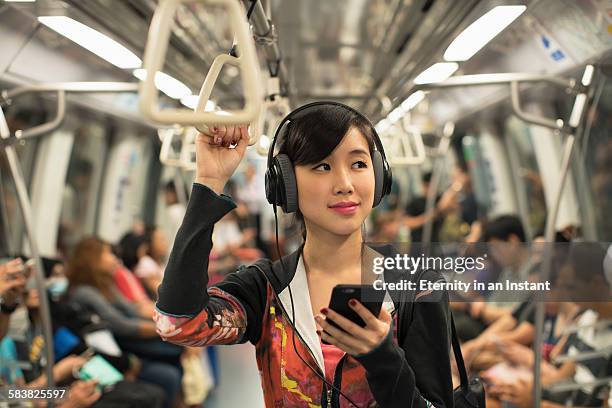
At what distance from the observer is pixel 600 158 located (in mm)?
3236

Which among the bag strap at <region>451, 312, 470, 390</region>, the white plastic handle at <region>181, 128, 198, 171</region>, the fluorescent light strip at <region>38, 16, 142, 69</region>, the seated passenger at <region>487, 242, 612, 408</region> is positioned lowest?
the seated passenger at <region>487, 242, 612, 408</region>

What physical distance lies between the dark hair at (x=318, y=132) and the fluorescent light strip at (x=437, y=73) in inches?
37.7

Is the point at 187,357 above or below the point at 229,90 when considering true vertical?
below

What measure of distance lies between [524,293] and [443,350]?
0.44m

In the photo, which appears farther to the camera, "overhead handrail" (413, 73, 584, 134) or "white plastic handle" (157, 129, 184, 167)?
"overhead handrail" (413, 73, 584, 134)

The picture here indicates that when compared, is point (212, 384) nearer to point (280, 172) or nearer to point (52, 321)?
point (52, 321)

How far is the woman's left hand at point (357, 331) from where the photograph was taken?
1.25m

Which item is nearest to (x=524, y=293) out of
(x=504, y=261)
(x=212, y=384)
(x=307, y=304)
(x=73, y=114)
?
(x=504, y=261)

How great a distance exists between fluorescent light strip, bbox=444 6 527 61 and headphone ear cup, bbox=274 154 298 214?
1002 millimetres

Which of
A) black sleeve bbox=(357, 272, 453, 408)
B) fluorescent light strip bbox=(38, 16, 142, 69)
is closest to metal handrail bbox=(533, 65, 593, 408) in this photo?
black sleeve bbox=(357, 272, 453, 408)

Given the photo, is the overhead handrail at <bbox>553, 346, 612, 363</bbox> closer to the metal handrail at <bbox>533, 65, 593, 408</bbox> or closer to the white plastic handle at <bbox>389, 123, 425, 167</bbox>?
the metal handrail at <bbox>533, 65, 593, 408</bbox>

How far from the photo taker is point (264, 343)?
1.58 m

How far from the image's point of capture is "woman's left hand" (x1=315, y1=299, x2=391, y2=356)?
125 cm

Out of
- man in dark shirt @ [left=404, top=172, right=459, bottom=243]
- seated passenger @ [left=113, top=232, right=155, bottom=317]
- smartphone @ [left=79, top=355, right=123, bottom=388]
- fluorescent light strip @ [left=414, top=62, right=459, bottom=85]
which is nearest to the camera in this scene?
fluorescent light strip @ [left=414, top=62, right=459, bottom=85]
